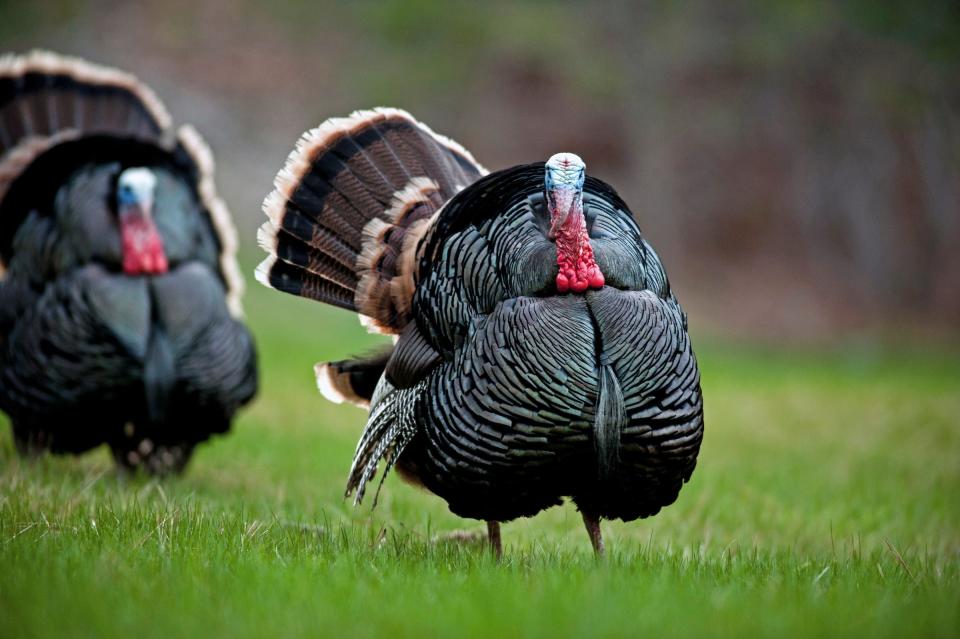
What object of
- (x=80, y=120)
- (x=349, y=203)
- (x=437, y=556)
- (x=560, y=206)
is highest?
(x=80, y=120)

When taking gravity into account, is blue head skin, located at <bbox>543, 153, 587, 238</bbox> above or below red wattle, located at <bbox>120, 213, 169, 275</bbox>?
above

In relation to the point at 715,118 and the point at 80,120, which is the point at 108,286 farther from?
the point at 715,118

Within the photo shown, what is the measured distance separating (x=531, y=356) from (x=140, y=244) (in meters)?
3.10

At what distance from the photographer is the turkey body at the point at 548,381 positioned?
3.70 m

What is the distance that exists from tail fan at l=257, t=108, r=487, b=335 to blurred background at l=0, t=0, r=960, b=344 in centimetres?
1316

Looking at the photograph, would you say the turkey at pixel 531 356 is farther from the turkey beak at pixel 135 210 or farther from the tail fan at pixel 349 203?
the turkey beak at pixel 135 210

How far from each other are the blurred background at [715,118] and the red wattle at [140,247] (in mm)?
13389

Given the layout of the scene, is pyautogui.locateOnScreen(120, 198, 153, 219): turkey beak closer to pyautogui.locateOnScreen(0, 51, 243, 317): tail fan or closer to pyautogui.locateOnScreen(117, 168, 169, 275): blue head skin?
pyautogui.locateOnScreen(117, 168, 169, 275): blue head skin

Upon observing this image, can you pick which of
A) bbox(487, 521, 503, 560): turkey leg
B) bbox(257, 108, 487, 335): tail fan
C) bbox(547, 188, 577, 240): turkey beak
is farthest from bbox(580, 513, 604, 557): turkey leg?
bbox(257, 108, 487, 335): tail fan

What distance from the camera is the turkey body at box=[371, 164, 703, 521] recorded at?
3703mm

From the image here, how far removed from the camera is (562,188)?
4055 millimetres

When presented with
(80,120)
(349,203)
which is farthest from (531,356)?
(80,120)

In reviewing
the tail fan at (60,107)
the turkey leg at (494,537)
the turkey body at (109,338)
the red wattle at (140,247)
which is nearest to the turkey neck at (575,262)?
the turkey leg at (494,537)

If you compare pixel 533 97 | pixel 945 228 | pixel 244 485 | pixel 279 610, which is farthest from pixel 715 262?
pixel 279 610
